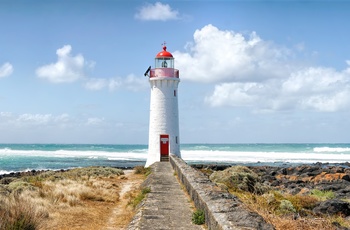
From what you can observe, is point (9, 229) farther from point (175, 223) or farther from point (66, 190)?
point (66, 190)

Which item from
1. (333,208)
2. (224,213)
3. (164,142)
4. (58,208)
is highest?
(164,142)

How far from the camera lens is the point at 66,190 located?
38.5ft

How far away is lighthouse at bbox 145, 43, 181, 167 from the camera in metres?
21.5

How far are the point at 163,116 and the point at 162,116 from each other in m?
0.06

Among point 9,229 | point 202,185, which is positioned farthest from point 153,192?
point 9,229

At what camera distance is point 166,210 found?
7.52m

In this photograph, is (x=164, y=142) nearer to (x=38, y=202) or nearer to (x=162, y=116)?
(x=162, y=116)

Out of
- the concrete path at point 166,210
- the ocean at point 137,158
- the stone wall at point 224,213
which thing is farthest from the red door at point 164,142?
the ocean at point 137,158

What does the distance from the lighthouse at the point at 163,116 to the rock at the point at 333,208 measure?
38.4 feet

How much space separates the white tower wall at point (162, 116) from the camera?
21.5 meters

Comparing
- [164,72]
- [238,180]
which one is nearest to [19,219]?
[238,180]

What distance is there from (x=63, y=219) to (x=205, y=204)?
12.1 feet

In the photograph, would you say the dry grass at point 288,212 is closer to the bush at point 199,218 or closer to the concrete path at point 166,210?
the bush at point 199,218

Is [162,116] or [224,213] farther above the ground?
[162,116]
